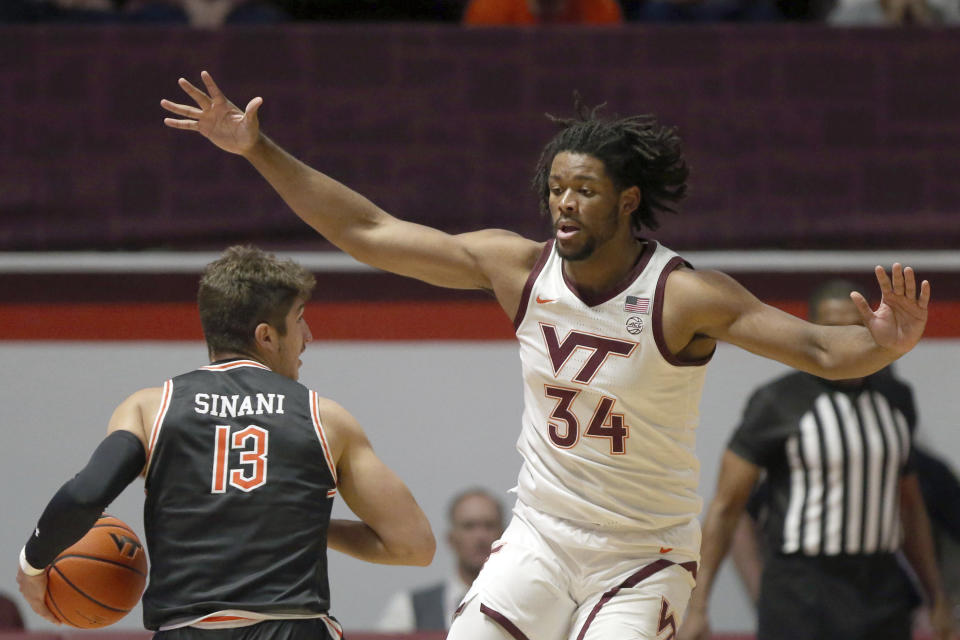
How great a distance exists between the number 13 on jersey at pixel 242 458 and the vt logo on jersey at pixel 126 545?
17.4 inches

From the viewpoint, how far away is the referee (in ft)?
16.5

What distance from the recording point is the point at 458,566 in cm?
587

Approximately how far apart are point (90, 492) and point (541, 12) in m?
3.83

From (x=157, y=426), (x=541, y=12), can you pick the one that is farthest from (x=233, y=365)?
(x=541, y=12)

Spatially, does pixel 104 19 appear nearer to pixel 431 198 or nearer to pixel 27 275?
pixel 27 275

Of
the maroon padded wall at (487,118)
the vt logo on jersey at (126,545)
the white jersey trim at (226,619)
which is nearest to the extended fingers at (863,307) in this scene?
the white jersey trim at (226,619)

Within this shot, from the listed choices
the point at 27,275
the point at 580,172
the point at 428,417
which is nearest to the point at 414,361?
the point at 428,417

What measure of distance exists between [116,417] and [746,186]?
351 centimetres

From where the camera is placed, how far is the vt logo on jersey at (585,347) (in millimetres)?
3367

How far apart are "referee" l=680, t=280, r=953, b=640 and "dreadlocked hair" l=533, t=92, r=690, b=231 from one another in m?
1.73

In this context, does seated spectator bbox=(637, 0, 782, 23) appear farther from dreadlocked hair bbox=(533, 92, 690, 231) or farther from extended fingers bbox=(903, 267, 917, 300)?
extended fingers bbox=(903, 267, 917, 300)

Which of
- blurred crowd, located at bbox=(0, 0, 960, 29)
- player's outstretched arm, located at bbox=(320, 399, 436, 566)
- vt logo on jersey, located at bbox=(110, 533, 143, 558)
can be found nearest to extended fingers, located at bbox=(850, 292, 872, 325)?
player's outstretched arm, located at bbox=(320, 399, 436, 566)

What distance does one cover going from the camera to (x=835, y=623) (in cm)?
498

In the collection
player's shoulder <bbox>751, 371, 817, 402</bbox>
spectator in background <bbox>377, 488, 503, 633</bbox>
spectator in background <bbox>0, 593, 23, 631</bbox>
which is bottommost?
spectator in background <bbox>0, 593, 23, 631</bbox>
